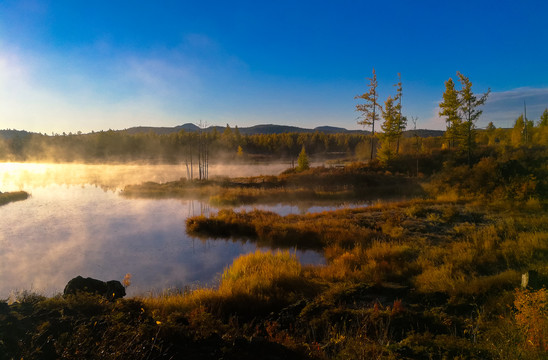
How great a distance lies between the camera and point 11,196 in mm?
27781

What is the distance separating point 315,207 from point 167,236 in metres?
12.1

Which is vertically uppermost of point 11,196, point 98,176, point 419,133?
point 419,133

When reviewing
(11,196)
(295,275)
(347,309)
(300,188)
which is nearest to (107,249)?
(295,275)

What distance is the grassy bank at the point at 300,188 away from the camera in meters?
27.3

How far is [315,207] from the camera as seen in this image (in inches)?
926

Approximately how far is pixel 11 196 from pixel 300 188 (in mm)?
28473

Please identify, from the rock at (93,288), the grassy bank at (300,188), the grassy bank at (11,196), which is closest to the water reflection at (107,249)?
the rock at (93,288)

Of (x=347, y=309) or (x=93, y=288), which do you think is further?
(x=93, y=288)

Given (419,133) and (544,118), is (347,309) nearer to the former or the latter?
(419,133)

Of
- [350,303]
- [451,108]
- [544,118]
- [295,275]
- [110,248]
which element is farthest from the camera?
[544,118]

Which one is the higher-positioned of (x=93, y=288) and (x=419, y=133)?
(x=419, y=133)

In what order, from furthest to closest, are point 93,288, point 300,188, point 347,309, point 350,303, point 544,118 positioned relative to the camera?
point 544,118
point 300,188
point 93,288
point 350,303
point 347,309

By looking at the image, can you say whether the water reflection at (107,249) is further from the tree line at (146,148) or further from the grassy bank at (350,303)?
the tree line at (146,148)

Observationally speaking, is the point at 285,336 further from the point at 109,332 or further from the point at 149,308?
the point at 149,308
